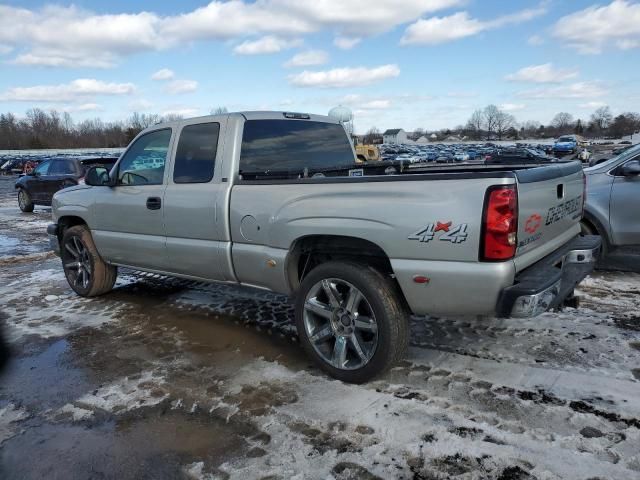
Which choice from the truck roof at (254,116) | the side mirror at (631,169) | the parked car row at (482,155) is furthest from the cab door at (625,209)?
the truck roof at (254,116)

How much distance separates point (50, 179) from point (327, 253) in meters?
14.5

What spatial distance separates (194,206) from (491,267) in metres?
2.58

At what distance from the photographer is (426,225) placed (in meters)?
3.07

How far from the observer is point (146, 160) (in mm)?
5129

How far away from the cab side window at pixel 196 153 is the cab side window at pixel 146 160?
246 millimetres

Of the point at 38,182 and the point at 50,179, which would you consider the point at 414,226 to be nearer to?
the point at 50,179

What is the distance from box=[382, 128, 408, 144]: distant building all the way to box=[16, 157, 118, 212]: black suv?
126 meters

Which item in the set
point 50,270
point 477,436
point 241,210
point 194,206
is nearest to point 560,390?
point 477,436

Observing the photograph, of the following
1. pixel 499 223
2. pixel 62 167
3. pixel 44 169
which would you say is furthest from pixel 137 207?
pixel 44 169

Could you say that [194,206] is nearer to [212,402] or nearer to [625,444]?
[212,402]

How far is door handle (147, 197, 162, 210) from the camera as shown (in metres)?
4.79

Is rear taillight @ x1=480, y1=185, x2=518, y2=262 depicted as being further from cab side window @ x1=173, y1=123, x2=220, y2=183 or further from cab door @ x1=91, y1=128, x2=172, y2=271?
cab door @ x1=91, y1=128, x2=172, y2=271

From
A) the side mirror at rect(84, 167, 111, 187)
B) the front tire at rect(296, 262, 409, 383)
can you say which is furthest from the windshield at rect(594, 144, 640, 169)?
the side mirror at rect(84, 167, 111, 187)

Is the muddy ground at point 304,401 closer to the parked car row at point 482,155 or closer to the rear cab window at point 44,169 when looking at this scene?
the parked car row at point 482,155
